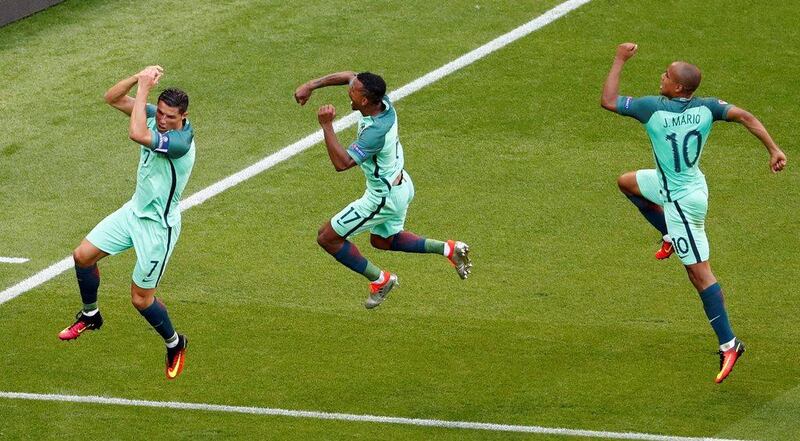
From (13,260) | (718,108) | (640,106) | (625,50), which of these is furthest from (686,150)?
(13,260)

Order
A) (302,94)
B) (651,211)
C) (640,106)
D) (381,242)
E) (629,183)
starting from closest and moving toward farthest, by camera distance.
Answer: (640,106) < (302,94) < (629,183) < (651,211) < (381,242)

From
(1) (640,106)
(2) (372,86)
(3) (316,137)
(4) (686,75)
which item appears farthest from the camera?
(3) (316,137)

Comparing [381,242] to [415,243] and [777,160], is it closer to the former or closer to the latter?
[415,243]

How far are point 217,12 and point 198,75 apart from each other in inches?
86.4

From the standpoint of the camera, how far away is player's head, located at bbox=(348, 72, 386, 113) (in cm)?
1443

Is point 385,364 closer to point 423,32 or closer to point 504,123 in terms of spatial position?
point 504,123

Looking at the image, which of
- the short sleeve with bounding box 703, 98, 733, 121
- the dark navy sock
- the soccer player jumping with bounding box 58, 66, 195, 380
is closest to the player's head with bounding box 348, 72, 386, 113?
the soccer player jumping with bounding box 58, 66, 195, 380

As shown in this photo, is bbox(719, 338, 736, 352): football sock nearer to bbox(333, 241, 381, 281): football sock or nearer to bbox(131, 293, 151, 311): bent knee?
→ bbox(333, 241, 381, 281): football sock

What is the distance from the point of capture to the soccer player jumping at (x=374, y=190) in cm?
1449

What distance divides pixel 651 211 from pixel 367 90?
126 inches

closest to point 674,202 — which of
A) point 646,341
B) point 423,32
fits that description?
point 646,341

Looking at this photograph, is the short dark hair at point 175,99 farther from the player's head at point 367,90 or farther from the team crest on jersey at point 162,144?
the player's head at point 367,90

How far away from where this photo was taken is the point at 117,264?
17.8 metres

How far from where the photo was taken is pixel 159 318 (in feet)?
47.1
